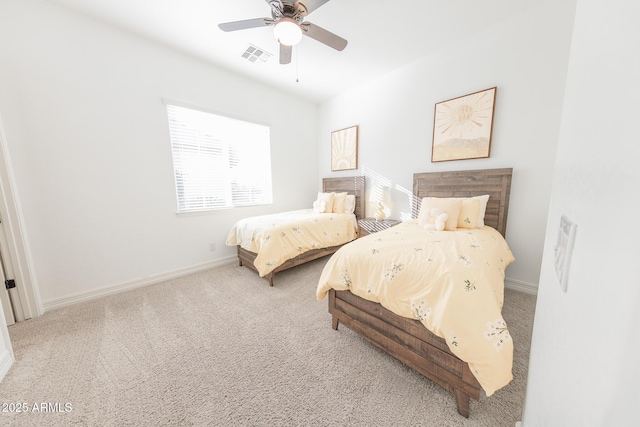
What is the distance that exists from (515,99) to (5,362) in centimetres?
477

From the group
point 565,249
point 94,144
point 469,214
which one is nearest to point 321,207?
point 469,214

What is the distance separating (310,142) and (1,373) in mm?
4245

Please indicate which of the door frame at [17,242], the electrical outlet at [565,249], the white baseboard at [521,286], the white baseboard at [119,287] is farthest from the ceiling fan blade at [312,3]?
the white baseboard at [521,286]

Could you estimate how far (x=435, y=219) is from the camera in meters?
2.23

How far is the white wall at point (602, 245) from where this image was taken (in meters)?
0.23

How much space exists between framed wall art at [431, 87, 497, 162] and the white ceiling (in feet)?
2.38

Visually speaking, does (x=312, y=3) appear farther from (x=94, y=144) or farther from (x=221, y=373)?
(x=221, y=373)

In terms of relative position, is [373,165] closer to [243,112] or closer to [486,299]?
[243,112]

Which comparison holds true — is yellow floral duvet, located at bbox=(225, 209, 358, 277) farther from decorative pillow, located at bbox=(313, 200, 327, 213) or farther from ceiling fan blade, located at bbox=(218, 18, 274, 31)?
ceiling fan blade, located at bbox=(218, 18, 274, 31)

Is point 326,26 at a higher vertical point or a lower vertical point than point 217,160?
higher

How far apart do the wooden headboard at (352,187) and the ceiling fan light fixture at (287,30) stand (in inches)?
90.4

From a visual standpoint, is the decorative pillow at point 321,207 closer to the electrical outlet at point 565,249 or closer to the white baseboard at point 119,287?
the white baseboard at point 119,287

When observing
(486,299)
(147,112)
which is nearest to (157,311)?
(147,112)

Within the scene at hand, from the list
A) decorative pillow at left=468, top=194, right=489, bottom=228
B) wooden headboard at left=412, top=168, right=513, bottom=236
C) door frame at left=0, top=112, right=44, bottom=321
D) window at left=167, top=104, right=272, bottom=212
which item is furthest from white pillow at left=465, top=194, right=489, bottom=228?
door frame at left=0, top=112, right=44, bottom=321
